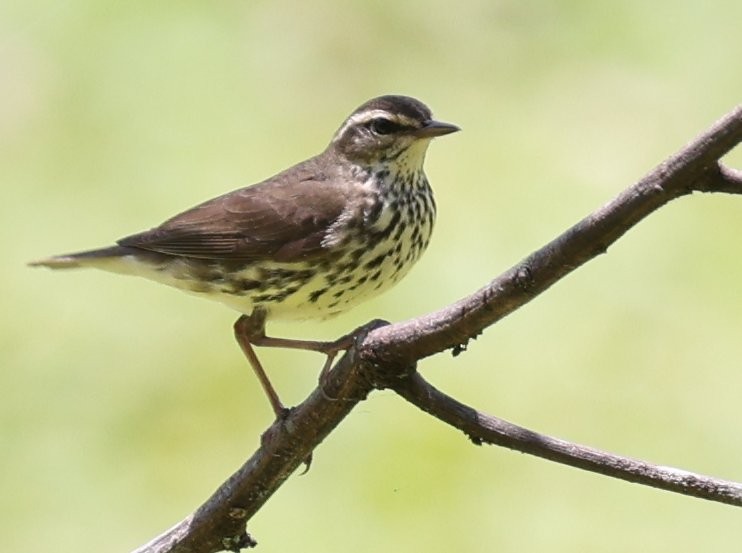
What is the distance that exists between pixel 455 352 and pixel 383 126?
1.92 m

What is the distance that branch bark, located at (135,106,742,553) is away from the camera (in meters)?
3.06

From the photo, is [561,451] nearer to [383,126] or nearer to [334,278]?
[334,278]

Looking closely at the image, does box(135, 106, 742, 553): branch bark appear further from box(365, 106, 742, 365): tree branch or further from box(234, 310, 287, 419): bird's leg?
box(234, 310, 287, 419): bird's leg

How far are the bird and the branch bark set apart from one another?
29.1 inches

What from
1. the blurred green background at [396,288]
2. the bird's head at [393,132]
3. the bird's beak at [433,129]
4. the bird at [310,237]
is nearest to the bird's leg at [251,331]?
the bird at [310,237]

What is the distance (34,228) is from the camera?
830 cm

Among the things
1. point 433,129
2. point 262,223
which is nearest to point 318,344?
point 262,223

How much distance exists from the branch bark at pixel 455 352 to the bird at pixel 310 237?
0.74m

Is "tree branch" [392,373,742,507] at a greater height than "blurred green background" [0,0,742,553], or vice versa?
"blurred green background" [0,0,742,553]

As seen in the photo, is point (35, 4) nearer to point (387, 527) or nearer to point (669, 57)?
point (669, 57)

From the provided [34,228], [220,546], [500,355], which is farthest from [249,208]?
[34,228]

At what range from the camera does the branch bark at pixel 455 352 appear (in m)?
3.06

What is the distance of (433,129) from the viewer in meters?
5.15

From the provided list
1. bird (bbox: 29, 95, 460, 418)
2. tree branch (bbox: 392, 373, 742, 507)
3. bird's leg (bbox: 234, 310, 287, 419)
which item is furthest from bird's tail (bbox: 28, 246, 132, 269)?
tree branch (bbox: 392, 373, 742, 507)
